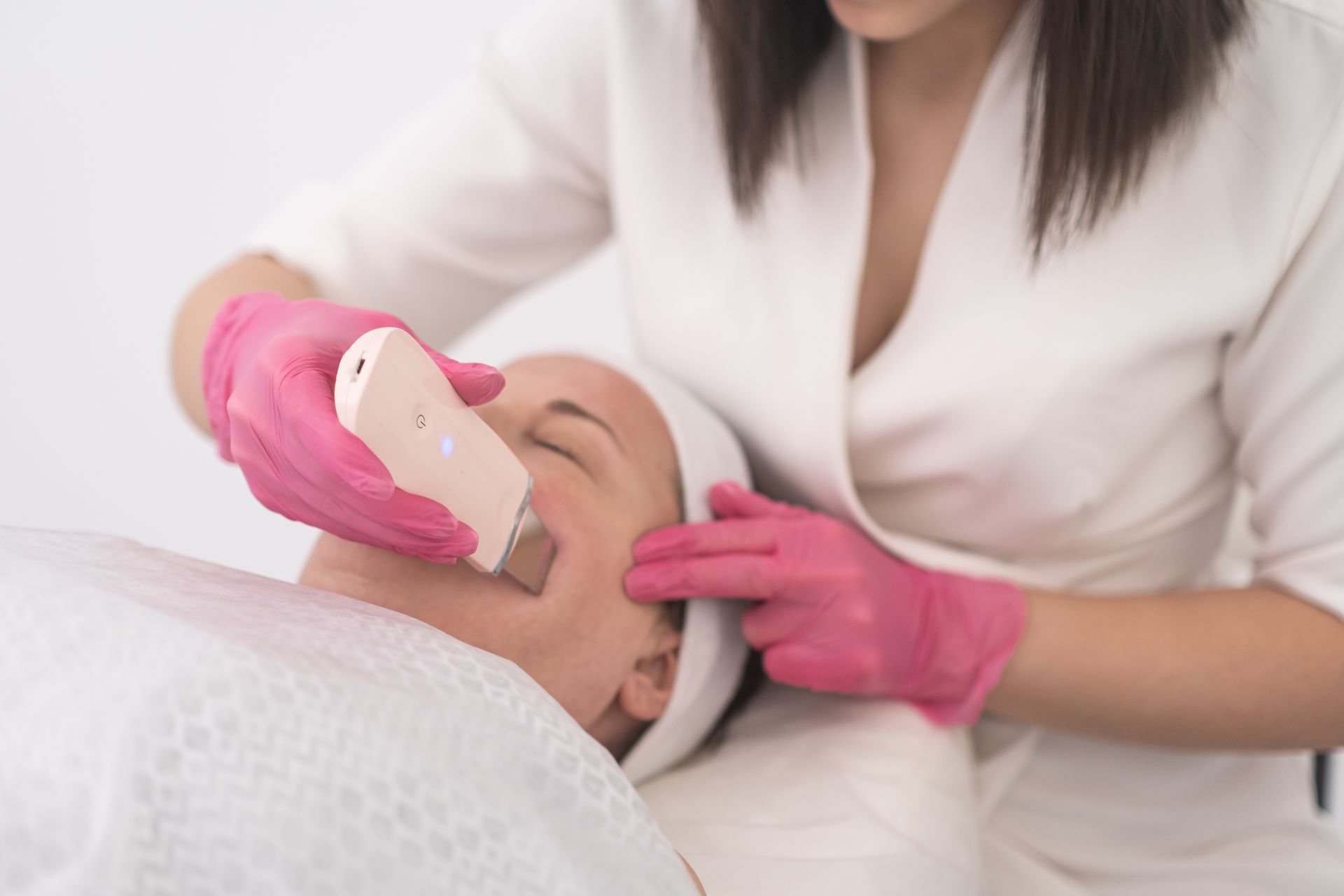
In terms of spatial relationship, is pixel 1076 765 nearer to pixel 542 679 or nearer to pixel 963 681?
pixel 963 681

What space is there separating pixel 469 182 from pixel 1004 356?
0.62 m

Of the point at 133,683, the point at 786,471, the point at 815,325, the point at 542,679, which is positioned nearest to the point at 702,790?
the point at 542,679

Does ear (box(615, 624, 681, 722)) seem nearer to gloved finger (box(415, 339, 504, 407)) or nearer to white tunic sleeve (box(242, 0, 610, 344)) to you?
gloved finger (box(415, 339, 504, 407))

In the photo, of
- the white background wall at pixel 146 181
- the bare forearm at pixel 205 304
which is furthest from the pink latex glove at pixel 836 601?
the white background wall at pixel 146 181

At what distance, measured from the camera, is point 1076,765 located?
1.04 metres

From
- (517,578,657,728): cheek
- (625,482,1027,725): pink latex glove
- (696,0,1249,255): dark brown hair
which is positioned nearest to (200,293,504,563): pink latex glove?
(517,578,657,728): cheek

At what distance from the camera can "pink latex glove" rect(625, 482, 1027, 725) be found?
2.87ft

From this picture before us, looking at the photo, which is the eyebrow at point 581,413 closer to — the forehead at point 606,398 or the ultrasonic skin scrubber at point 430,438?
the forehead at point 606,398

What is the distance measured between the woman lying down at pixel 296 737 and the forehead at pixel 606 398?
0.16m

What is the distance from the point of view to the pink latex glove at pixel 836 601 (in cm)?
88

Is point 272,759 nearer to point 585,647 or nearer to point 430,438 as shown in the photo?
point 430,438

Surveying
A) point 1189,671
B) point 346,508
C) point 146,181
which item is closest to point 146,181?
point 146,181

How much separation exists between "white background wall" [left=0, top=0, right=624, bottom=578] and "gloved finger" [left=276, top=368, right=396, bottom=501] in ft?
2.95

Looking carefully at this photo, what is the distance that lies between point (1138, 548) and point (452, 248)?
0.81 m
